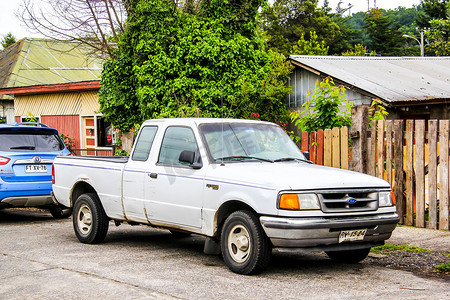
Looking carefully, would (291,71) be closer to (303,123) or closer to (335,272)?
(303,123)

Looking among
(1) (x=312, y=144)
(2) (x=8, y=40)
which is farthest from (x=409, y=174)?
(2) (x=8, y=40)

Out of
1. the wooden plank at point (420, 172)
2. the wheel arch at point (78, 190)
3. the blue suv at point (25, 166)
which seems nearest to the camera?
the wooden plank at point (420, 172)

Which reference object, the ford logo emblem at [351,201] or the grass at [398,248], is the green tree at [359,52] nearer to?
the grass at [398,248]

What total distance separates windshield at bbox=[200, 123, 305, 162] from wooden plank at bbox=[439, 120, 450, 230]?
249 centimetres

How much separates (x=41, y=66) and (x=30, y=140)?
20.3 meters

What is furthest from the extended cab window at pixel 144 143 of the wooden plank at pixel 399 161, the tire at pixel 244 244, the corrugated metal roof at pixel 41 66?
the corrugated metal roof at pixel 41 66

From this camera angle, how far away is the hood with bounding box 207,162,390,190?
6402 millimetres

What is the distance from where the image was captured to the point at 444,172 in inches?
360

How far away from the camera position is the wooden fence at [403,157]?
9211 millimetres

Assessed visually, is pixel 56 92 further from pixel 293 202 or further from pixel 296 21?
pixel 296 21

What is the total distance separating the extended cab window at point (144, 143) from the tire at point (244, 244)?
1983 millimetres

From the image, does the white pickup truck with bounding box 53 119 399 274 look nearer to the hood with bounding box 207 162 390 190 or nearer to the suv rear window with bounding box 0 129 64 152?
the hood with bounding box 207 162 390 190

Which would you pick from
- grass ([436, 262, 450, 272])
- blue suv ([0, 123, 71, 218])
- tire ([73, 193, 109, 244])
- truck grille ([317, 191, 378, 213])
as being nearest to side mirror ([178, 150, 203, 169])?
truck grille ([317, 191, 378, 213])

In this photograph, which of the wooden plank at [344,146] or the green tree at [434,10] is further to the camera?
the green tree at [434,10]
